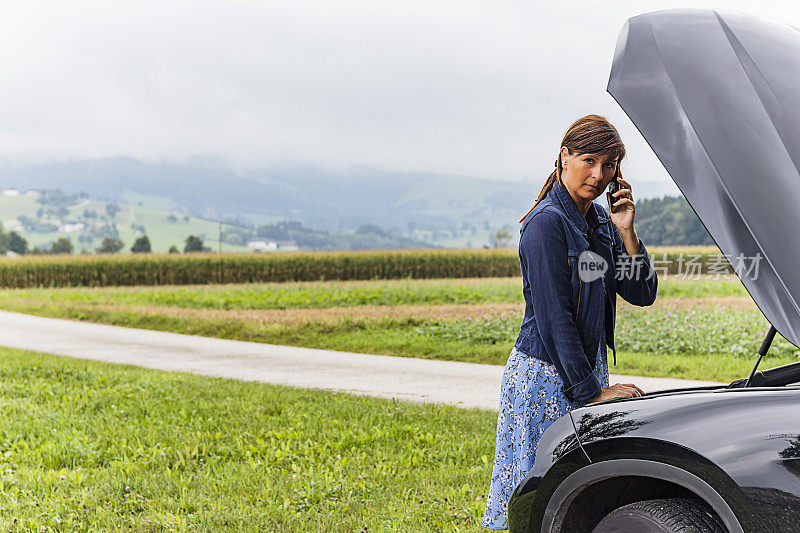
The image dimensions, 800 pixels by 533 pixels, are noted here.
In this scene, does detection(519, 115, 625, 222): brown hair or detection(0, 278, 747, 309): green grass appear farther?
detection(0, 278, 747, 309): green grass

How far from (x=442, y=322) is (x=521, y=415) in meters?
11.5

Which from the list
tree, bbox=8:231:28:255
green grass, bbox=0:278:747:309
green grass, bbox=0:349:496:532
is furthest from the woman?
tree, bbox=8:231:28:255

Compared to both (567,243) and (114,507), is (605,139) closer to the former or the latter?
(567,243)

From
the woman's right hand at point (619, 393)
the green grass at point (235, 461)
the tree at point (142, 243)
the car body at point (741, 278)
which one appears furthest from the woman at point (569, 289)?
the tree at point (142, 243)

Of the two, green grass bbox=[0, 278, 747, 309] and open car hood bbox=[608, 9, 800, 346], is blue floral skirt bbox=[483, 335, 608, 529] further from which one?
green grass bbox=[0, 278, 747, 309]

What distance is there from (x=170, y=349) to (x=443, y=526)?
934 cm

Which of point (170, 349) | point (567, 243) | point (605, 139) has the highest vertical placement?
point (605, 139)

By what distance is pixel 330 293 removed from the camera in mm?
20766

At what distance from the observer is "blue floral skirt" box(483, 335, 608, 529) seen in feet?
→ 9.03

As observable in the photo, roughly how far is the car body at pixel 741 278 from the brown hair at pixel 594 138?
257 mm

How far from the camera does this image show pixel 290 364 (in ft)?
35.7

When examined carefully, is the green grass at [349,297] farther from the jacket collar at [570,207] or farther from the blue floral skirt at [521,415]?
the jacket collar at [570,207]

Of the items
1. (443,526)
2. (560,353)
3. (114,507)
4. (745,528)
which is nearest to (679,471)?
→ (745,528)

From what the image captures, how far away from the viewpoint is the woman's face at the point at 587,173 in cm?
267
